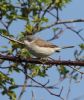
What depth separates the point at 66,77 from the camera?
6.34 m

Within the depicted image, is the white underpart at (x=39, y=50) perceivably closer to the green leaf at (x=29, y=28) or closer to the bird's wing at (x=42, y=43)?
the bird's wing at (x=42, y=43)

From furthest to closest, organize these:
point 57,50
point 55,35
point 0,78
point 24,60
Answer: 1. point 55,35
2. point 0,78
3. point 57,50
4. point 24,60

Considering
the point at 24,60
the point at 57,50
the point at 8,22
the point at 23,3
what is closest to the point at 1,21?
the point at 8,22

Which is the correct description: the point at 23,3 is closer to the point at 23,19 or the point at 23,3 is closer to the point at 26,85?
the point at 23,19

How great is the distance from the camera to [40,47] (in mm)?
6707

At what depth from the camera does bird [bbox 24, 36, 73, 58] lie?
6219 millimetres

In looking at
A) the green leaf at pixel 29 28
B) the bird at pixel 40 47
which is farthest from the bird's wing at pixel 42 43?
the green leaf at pixel 29 28

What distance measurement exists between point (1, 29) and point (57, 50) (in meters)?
1.08

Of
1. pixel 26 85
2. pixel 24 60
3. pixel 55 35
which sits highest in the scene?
pixel 24 60

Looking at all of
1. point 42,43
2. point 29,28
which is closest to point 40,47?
point 42,43

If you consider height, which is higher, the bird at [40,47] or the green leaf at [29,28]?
the green leaf at [29,28]

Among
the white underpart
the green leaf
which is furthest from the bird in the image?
the green leaf

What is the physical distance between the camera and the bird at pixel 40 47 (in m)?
6.22

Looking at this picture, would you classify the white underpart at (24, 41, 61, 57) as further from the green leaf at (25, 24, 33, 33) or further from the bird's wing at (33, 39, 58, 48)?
the green leaf at (25, 24, 33, 33)
